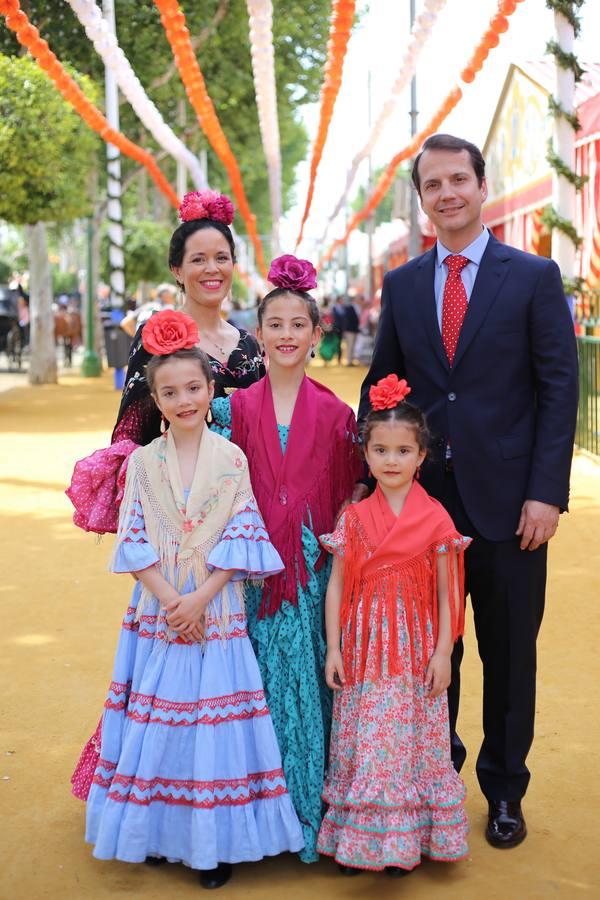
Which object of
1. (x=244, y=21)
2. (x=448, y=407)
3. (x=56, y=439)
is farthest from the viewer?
(x=244, y=21)

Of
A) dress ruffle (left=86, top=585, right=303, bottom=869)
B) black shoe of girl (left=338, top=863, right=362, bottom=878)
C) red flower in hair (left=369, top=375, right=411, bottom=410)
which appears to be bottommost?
black shoe of girl (left=338, top=863, right=362, bottom=878)

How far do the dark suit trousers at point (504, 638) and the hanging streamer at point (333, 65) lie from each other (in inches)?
350

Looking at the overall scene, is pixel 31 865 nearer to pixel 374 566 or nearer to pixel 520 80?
pixel 374 566

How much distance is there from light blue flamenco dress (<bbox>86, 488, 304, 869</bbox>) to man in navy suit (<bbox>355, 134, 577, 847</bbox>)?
0.68m

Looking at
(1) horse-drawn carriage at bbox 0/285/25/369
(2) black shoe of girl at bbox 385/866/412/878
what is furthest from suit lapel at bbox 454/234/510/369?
(1) horse-drawn carriage at bbox 0/285/25/369

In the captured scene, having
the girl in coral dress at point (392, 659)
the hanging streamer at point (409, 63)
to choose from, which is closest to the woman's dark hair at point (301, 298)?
the girl in coral dress at point (392, 659)

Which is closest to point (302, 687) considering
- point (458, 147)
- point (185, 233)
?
point (185, 233)

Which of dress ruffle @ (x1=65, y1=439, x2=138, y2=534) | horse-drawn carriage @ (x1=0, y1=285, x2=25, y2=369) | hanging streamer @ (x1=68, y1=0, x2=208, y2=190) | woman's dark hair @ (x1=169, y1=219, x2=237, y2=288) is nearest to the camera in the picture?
dress ruffle @ (x1=65, y1=439, x2=138, y2=534)

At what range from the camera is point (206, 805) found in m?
3.39

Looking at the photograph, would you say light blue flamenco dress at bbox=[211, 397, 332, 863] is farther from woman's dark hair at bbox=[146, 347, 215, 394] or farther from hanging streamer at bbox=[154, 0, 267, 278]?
hanging streamer at bbox=[154, 0, 267, 278]

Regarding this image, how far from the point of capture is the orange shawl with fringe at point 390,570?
11.5 ft

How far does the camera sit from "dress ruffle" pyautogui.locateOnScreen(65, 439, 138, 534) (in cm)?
375

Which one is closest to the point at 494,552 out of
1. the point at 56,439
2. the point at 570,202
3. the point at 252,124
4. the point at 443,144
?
the point at 443,144

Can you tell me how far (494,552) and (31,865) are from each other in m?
1.72
